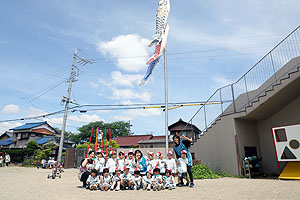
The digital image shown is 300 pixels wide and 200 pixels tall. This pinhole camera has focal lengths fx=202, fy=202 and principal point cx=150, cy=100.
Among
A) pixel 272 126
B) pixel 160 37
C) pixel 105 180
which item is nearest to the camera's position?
pixel 105 180

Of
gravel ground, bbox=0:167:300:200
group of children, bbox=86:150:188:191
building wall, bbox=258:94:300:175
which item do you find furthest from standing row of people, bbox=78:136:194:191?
building wall, bbox=258:94:300:175

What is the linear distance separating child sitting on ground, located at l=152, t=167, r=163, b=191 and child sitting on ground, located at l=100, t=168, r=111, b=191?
1.50 meters

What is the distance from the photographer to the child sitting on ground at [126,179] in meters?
6.69

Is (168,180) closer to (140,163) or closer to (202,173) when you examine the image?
(140,163)

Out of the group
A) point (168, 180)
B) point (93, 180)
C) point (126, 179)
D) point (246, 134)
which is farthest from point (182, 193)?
point (246, 134)

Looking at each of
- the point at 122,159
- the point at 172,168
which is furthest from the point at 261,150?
the point at 122,159

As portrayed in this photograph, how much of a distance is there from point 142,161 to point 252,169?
661 cm

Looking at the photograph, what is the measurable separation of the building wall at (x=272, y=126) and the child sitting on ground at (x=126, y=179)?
824 cm

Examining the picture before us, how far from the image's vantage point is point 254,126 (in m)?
11.5

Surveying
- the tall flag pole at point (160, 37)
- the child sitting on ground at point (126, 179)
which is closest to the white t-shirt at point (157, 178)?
the child sitting on ground at point (126, 179)

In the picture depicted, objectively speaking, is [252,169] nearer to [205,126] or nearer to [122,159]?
[205,126]

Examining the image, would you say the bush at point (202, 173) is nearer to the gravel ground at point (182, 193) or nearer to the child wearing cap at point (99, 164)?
the gravel ground at point (182, 193)

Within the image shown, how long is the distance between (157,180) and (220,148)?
5.58 metres

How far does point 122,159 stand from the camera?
24.1 feet
